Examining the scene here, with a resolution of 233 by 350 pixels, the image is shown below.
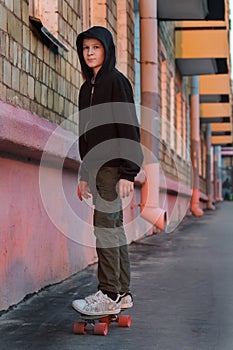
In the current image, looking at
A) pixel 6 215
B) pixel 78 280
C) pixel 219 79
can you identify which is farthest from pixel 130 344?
pixel 219 79

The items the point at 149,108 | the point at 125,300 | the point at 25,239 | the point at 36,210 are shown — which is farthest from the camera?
the point at 149,108

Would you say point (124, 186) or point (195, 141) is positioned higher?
point (195, 141)

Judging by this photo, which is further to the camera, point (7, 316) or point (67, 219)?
point (67, 219)

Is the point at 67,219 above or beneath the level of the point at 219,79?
beneath

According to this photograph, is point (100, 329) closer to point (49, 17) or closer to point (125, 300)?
point (125, 300)

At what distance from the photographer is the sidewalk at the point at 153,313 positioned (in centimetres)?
364

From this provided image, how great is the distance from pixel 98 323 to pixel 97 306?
104mm

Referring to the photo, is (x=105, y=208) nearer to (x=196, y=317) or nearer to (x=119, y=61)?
(x=196, y=317)

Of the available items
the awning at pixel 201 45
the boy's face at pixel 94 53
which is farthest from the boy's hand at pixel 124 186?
the awning at pixel 201 45

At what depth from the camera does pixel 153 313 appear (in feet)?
14.5

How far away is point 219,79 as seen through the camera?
2158 cm

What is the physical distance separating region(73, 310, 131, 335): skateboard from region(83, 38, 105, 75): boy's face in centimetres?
132

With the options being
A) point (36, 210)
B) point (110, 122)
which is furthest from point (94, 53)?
point (36, 210)

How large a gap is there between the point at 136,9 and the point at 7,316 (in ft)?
24.9
